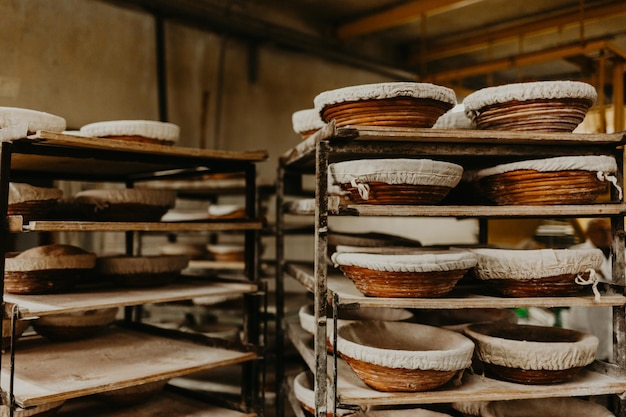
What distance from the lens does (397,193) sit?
74.9 inches

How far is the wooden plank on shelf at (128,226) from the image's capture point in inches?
74.8

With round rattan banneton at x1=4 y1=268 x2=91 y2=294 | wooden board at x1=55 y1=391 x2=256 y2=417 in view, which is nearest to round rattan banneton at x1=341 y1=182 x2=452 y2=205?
wooden board at x1=55 y1=391 x2=256 y2=417

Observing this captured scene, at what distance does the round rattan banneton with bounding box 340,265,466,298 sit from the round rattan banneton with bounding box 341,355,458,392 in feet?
0.80

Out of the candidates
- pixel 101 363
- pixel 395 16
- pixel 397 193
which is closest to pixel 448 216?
pixel 397 193

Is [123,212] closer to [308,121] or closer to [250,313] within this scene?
[250,313]

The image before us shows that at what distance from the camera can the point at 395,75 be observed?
604 cm

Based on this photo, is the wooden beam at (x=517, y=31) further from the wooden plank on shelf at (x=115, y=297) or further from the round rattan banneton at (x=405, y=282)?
the wooden plank on shelf at (x=115, y=297)

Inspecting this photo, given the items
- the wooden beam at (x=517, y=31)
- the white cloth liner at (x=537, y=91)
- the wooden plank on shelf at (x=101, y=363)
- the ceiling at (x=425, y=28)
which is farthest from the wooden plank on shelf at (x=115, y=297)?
the wooden beam at (x=517, y=31)

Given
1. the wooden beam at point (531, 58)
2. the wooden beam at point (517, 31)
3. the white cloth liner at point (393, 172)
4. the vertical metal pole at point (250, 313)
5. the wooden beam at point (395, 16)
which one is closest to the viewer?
the white cloth liner at point (393, 172)

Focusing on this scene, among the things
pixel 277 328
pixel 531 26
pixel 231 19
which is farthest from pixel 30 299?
pixel 531 26

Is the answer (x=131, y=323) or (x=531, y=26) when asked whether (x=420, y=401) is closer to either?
(x=131, y=323)

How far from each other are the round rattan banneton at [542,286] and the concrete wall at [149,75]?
80.0 inches

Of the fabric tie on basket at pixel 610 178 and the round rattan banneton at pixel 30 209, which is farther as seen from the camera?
the round rattan banneton at pixel 30 209

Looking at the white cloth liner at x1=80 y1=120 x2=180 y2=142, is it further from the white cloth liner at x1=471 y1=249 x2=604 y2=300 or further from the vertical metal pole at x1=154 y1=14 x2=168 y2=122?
the vertical metal pole at x1=154 y1=14 x2=168 y2=122
